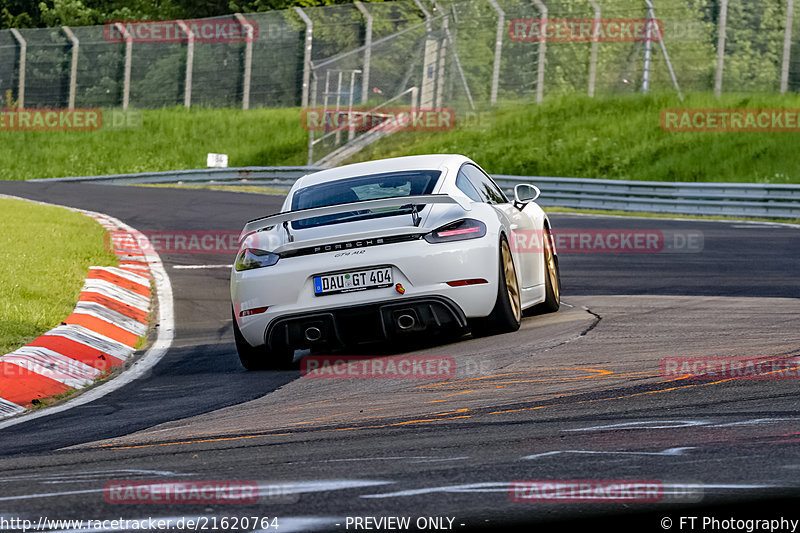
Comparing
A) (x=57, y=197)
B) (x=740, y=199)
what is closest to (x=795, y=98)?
(x=740, y=199)

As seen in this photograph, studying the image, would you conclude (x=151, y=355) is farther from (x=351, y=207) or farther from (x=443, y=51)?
(x=443, y=51)

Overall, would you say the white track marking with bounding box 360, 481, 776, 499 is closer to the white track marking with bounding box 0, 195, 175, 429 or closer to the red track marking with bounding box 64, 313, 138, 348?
the white track marking with bounding box 0, 195, 175, 429

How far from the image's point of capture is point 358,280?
721 cm

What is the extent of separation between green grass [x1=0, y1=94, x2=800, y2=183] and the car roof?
18.0 meters

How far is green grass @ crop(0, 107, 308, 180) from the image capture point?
3734cm

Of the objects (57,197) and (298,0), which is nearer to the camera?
(57,197)

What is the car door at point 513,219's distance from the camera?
27.1 feet

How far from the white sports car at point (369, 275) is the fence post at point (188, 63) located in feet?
101

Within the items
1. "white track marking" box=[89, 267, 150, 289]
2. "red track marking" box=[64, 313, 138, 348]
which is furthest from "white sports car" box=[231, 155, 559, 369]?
"white track marking" box=[89, 267, 150, 289]

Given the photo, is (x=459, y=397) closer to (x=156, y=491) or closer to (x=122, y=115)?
(x=156, y=491)

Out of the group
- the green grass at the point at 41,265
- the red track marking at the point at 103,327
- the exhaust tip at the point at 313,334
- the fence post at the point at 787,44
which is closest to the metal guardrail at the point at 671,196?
the fence post at the point at 787,44

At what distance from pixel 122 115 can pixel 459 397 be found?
36984mm

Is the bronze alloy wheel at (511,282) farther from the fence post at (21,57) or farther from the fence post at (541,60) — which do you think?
the fence post at (21,57)

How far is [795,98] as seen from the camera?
91.7ft
